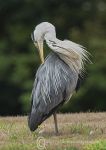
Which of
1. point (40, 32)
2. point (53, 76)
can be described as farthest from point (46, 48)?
point (53, 76)

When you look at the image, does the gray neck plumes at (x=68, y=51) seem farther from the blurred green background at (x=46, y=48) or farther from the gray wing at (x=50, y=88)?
the blurred green background at (x=46, y=48)

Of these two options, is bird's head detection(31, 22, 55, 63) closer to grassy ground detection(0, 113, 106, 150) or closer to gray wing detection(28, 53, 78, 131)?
gray wing detection(28, 53, 78, 131)

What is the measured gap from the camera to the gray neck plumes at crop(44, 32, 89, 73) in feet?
38.5

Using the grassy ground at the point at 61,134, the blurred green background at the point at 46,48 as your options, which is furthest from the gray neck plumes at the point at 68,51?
the blurred green background at the point at 46,48

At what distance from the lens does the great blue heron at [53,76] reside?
11680mm

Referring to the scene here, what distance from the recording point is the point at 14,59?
24.6 meters

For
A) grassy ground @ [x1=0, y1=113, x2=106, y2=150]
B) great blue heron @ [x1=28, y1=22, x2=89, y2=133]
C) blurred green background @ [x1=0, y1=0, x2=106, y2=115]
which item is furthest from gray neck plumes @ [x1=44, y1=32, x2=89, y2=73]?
blurred green background @ [x1=0, y1=0, x2=106, y2=115]

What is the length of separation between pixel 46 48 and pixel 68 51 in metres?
12.3

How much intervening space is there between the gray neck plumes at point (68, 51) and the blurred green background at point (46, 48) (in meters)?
11.0

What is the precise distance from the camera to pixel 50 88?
11.7m

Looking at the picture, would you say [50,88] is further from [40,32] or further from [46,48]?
[46,48]

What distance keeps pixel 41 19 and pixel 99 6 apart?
6.04 feet

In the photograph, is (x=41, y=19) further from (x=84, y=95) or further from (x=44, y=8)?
(x=84, y=95)

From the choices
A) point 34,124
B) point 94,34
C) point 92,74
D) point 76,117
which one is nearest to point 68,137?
point 34,124
